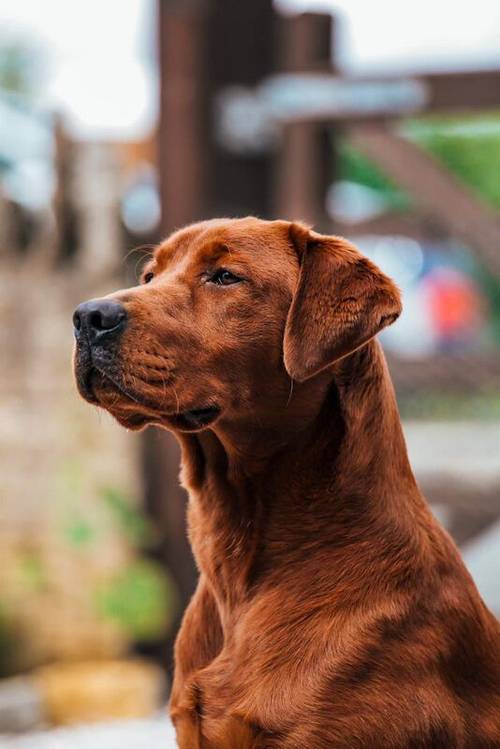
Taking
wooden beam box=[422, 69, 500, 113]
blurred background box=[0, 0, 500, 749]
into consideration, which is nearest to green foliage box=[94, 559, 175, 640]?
blurred background box=[0, 0, 500, 749]

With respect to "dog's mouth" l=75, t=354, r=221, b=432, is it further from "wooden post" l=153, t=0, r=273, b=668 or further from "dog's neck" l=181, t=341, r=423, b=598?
"wooden post" l=153, t=0, r=273, b=668

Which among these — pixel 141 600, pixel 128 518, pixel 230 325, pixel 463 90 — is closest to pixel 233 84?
pixel 463 90

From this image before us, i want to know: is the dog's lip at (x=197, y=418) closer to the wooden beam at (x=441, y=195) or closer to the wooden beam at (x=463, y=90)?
the wooden beam at (x=441, y=195)

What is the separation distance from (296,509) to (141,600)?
14.0 feet

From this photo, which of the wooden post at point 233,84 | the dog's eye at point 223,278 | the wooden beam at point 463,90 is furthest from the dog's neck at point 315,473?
the wooden post at point 233,84

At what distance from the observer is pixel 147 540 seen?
7297 mm

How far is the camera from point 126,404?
3.04 m

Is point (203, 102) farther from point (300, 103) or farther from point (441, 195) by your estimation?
point (441, 195)

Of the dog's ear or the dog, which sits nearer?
the dog

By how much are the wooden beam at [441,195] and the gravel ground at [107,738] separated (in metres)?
2.59

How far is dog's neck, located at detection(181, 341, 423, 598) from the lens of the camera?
305cm

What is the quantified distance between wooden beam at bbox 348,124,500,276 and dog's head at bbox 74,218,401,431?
8.75ft

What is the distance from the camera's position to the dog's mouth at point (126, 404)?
3.00 meters

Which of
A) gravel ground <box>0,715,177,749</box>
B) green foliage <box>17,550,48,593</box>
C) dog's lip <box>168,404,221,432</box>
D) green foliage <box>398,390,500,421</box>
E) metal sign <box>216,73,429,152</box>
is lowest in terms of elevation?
green foliage <box>398,390,500,421</box>
